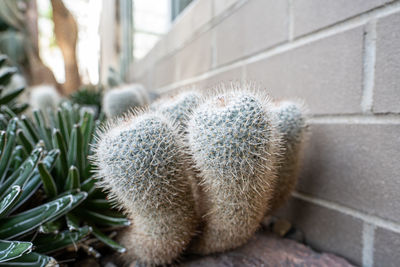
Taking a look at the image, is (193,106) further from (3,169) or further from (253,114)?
(3,169)

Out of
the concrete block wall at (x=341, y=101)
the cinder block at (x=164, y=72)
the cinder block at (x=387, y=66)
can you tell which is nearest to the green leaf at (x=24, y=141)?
the concrete block wall at (x=341, y=101)

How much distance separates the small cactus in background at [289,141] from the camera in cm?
74

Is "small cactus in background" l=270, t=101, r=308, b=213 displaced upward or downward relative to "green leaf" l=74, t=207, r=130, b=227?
upward

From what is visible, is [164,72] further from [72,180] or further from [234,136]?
Result: [234,136]

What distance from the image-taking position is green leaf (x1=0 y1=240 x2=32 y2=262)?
1.72 ft

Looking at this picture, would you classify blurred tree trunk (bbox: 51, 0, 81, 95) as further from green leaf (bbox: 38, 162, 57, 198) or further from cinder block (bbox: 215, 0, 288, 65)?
green leaf (bbox: 38, 162, 57, 198)

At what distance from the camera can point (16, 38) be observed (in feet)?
9.75

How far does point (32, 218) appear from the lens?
0.65 metres

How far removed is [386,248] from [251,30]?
0.89m

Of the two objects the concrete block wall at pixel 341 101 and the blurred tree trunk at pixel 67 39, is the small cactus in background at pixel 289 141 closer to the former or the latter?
the concrete block wall at pixel 341 101

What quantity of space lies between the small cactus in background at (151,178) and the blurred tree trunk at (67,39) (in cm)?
311

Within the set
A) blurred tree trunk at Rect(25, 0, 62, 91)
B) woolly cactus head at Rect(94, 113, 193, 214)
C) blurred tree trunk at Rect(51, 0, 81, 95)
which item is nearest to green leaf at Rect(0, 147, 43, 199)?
woolly cactus head at Rect(94, 113, 193, 214)

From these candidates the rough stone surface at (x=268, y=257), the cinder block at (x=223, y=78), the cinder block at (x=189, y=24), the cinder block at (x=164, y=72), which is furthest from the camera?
the cinder block at (x=164, y=72)

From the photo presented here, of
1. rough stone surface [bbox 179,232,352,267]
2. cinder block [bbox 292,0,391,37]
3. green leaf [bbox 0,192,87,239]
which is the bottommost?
rough stone surface [bbox 179,232,352,267]
